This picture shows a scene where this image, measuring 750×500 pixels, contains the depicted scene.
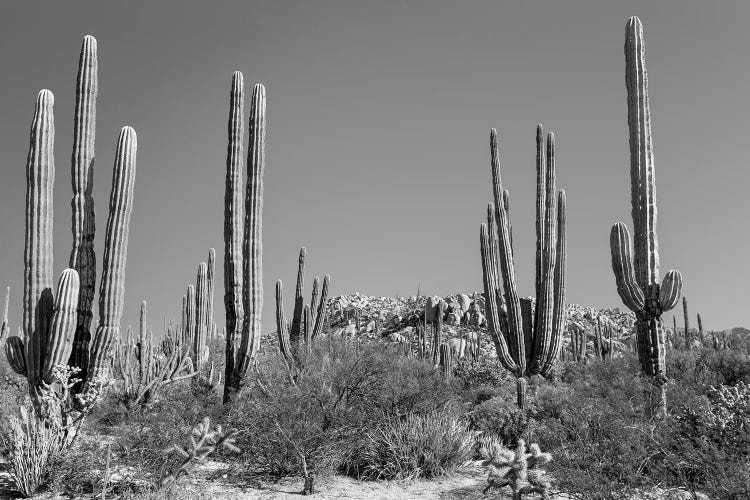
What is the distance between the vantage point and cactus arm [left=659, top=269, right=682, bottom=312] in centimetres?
1336

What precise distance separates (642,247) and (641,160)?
78.0 inches

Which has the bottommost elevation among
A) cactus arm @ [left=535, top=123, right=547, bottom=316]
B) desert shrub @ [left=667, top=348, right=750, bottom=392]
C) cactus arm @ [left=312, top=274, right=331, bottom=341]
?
desert shrub @ [left=667, top=348, right=750, bottom=392]

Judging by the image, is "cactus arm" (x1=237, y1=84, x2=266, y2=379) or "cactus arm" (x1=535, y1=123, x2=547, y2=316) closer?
"cactus arm" (x1=237, y1=84, x2=266, y2=379)

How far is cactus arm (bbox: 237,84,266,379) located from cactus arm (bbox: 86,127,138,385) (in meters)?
2.46

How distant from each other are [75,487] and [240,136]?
8487 millimetres

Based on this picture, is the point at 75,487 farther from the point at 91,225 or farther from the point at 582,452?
the point at 582,452

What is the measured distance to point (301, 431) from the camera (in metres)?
10.4

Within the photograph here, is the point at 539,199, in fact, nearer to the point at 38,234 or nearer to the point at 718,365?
the point at 718,365

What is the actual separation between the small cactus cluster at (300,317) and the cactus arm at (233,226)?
3.90 meters

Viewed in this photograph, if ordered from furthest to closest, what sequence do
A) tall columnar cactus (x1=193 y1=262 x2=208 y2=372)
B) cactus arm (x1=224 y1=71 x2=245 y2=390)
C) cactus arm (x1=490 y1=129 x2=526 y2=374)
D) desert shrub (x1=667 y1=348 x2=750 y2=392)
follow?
tall columnar cactus (x1=193 y1=262 x2=208 y2=372)
desert shrub (x1=667 y1=348 x2=750 y2=392)
cactus arm (x1=490 y1=129 x2=526 y2=374)
cactus arm (x1=224 y1=71 x2=245 y2=390)

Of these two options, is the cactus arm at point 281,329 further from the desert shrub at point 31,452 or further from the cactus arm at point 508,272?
the desert shrub at point 31,452

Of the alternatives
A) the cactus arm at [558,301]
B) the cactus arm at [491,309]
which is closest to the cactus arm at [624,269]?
the cactus arm at [558,301]

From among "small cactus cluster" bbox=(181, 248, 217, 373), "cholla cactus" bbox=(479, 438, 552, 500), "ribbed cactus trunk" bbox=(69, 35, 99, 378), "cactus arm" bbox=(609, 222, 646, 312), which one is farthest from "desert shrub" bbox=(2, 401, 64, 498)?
"cactus arm" bbox=(609, 222, 646, 312)

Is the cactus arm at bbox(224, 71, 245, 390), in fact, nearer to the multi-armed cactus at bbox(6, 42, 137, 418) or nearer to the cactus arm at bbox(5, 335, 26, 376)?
the multi-armed cactus at bbox(6, 42, 137, 418)
